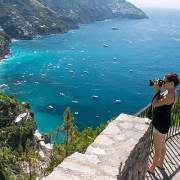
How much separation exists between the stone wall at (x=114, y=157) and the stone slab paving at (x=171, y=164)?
0.95 meters

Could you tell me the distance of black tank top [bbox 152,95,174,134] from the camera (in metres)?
4.08

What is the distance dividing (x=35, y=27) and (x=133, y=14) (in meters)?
109

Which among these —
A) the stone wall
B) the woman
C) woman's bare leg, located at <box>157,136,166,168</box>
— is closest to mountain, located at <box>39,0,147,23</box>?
woman's bare leg, located at <box>157,136,166,168</box>

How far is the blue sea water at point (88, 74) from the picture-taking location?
46.3 metres

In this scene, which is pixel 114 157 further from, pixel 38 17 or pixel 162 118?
pixel 38 17

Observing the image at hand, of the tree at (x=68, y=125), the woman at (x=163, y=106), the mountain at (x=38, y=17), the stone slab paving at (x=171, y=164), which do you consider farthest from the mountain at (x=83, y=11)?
the woman at (x=163, y=106)

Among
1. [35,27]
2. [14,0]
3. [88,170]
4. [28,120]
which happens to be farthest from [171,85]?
[14,0]

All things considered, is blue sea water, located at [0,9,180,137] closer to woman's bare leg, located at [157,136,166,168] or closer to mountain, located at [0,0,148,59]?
mountain, located at [0,0,148,59]

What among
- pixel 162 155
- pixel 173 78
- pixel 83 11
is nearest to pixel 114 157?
pixel 173 78

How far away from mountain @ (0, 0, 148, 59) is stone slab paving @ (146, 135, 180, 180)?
248 feet

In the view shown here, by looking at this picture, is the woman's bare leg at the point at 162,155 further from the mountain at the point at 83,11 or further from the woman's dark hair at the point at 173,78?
the mountain at the point at 83,11

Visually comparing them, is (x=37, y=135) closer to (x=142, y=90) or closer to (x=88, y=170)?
(x=142, y=90)

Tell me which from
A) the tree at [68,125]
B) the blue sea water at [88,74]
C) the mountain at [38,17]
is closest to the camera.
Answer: the tree at [68,125]

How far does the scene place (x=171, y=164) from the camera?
524 cm
